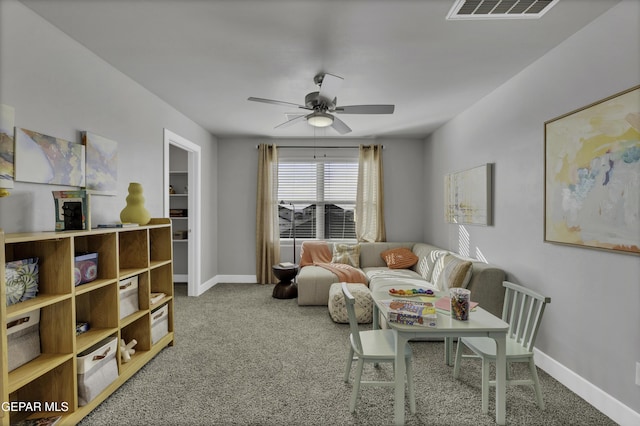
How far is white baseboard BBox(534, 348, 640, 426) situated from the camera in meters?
1.87

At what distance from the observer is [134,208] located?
106 inches

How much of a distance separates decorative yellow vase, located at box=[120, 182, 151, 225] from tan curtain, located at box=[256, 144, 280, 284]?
2.74 meters

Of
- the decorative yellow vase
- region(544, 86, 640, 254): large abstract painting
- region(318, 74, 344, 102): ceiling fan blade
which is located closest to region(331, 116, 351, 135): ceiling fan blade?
region(318, 74, 344, 102): ceiling fan blade

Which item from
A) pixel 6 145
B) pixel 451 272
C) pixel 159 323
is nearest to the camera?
pixel 6 145

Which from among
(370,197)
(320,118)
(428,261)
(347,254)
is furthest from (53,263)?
(370,197)

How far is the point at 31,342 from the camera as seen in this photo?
5.96ft

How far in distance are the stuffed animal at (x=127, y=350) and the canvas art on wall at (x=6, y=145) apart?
4.59 feet

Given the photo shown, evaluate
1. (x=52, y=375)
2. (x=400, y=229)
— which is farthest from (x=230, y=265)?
(x=52, y=375)

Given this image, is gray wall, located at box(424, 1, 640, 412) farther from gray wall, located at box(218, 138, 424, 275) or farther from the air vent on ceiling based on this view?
gray wall, located at box(218, 138, 424, 275)

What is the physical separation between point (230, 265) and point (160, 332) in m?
2.69

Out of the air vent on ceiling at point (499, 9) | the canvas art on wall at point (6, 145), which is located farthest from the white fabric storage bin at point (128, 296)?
the air vent on ceiling at point (499, 9)

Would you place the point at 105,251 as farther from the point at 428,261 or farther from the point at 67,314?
the point at 428,261

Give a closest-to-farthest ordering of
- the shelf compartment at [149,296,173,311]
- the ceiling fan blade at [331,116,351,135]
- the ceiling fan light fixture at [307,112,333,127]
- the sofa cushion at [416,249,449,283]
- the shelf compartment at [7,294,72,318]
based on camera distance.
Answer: the shelf compartment at [7,294,72,318] → the shelf compartment at [149,296,173,311] → the ceiling fan light fixture at [307,112,333,127] → the ceiling fan blade at [331,116,351,135] → the sofa cushion at [416,249,449,283]

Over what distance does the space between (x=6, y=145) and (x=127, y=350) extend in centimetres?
167
